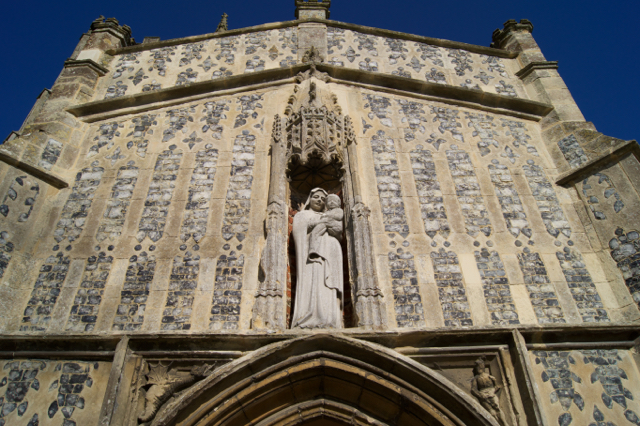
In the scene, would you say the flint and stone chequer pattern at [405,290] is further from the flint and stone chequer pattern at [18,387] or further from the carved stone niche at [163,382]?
the flint and stone chequer pattern at [18,387]

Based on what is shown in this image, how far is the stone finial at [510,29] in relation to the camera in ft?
33.4

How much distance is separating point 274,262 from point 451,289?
211cm

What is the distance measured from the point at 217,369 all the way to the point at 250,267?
54.3 inches

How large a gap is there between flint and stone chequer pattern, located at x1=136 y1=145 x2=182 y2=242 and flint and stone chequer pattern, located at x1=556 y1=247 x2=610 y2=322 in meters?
5.06

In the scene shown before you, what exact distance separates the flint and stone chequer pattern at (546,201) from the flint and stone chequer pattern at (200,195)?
4.45m

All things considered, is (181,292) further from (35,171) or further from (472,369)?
(472,369)

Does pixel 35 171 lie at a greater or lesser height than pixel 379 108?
lesser

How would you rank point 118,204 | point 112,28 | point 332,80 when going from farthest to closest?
point 112,28, point 332,80, point 118,204

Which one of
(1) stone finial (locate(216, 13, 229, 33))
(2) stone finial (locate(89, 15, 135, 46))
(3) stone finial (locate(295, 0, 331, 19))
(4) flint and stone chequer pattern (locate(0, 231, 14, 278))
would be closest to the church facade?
(4) flint and stone chequer pattern (locate(0, 231, 14, 278))

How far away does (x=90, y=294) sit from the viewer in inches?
245

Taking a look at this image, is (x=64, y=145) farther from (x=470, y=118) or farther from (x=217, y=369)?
(x=470, y=118)

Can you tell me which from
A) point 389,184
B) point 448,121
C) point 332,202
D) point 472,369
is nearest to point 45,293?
point 332,202

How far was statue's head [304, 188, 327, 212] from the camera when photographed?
7.09 meters

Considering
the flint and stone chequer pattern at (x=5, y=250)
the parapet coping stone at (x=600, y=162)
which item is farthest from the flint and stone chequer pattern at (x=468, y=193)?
the flint and stone chequer pattern at (x=5, y=250)
